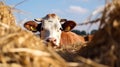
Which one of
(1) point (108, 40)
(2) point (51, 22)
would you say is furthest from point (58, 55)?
(2) point (51, 22)

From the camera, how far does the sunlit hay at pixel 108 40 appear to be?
198 centimetres

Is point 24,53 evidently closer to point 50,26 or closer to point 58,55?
point 58,55

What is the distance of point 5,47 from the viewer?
208 centimetres

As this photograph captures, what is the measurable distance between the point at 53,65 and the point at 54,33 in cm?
867

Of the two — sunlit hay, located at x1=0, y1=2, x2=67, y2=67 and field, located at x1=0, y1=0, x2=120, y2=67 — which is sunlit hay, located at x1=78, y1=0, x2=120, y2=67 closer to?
field, located at x1=0, y1=0, x2=120, y2=67

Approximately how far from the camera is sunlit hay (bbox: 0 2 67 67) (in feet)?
6.50

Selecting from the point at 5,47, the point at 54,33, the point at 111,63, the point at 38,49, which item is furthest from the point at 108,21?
the point at 54,33

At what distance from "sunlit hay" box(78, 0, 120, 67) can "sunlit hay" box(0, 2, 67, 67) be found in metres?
0.25

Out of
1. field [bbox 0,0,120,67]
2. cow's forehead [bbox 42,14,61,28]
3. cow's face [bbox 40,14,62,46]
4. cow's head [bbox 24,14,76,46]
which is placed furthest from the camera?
cow's forehead [bbox 42,14,61,28]

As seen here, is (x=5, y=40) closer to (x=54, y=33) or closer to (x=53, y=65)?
(x=53, y=65)

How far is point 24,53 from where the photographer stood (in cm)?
204

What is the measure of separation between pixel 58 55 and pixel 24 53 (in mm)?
197

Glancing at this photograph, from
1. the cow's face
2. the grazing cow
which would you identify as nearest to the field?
the grazing cow

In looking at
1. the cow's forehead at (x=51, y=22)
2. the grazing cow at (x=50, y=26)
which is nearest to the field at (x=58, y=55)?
the grazing cow at (x=50, y=26)
